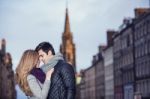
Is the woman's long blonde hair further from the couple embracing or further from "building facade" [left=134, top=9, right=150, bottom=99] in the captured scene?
"building facade" [left=134, top=9, right=150, bottom=99]

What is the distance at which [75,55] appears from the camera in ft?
592

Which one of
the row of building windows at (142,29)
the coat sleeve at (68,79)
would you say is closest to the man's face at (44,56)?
the coat sleeve at (68,79)

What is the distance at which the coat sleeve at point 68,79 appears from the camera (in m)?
6.50

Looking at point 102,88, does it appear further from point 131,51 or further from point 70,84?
point 70,84

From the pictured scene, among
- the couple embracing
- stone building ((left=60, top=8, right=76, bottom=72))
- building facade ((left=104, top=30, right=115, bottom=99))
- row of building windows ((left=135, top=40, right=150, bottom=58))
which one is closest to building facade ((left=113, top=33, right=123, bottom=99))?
building facade ((left=104, top=30, right=115, bottom=99))

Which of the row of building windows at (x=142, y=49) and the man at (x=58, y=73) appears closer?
the man at (x=58, y=73)

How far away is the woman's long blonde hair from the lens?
21.5 feet

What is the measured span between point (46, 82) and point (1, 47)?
113106mm

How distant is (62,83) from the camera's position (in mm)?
6602

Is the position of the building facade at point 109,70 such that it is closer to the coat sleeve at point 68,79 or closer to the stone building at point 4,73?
the stone building at point 4,73

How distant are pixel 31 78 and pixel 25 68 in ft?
0.50

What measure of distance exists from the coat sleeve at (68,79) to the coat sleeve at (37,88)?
0.23 meters

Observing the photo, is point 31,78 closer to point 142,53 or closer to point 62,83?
point 62,83

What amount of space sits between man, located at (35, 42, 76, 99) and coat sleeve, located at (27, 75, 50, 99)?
0.32ft
